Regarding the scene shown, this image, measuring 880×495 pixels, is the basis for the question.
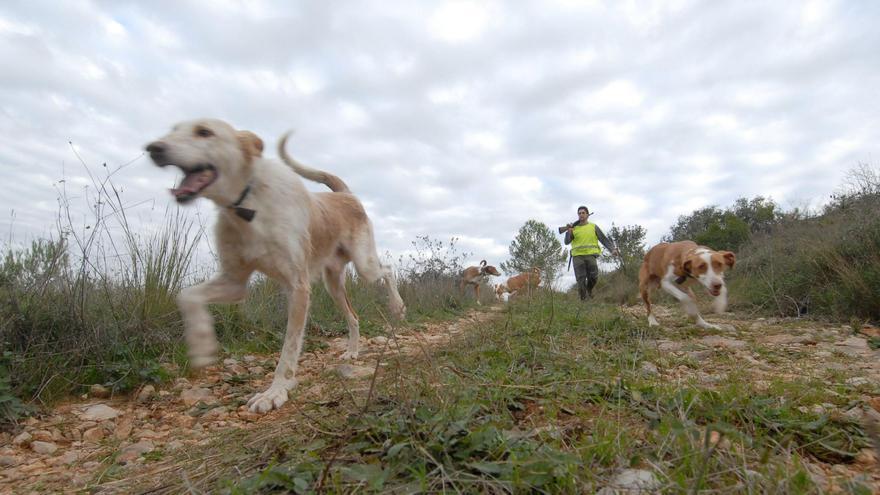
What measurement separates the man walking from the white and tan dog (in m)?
9.21

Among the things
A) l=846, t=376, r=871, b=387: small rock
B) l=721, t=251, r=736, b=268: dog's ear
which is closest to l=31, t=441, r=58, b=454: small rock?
l=846, t=376, r=871, b=387: small rock

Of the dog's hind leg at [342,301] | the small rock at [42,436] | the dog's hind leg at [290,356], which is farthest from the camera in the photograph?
the dog's hind leg at [342,301]

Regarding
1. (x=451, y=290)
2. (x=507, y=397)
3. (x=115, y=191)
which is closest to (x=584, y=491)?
(x=507, y=397)

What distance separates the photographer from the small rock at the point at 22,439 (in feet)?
8.87

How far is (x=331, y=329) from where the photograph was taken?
631cm

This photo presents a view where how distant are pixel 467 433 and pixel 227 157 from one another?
2.67 m

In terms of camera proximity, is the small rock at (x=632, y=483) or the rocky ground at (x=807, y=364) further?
the rocky ground at (x=807, y=364)

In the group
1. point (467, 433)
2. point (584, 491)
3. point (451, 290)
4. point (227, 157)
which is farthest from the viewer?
point (451, 290)

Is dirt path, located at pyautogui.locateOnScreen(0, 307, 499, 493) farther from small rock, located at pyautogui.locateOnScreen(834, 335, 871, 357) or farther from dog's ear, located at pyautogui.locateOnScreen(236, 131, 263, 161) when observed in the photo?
small rock, located at pyautogui.locateOnScreen(834, 335, 871, 357)

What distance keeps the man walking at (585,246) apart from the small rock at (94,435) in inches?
429

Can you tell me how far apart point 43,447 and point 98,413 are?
50 centimetres

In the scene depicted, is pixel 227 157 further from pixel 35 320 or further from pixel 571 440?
pixel 571 440

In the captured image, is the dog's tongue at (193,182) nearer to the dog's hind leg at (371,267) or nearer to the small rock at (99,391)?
the small rock at (99,391)

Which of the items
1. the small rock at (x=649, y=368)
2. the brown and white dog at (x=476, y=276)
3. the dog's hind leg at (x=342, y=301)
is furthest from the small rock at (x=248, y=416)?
the brown and white dog at (x=476, y=276)
